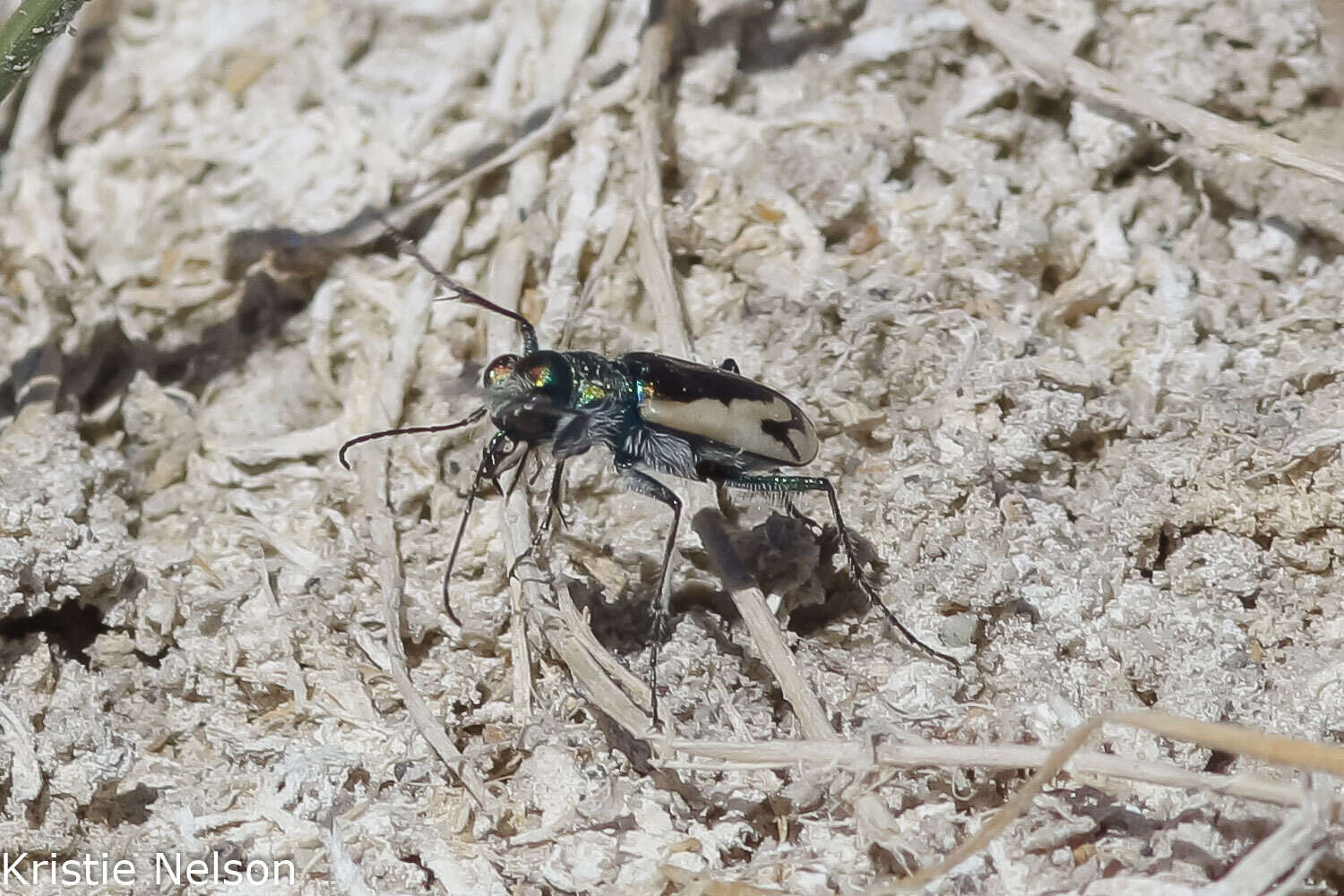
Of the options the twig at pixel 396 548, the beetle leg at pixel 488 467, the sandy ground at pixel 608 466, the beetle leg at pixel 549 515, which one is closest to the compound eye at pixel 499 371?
the beetle leg at pixel 488 467

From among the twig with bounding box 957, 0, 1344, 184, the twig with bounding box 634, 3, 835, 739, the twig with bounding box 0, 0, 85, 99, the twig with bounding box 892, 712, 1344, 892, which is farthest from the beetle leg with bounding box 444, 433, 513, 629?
the twig with bounding box 957, 0, 1344, 184

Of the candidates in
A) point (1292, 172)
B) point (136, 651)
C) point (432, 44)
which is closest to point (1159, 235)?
point (1292, 172)

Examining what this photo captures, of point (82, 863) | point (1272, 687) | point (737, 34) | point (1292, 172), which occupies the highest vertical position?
point (737, 34)

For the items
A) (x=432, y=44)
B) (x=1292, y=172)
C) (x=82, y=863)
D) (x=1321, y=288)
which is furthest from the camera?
(x=432, y=44)

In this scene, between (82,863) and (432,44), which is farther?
(432,44)

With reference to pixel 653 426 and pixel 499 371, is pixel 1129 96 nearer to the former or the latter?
pixel 653 426

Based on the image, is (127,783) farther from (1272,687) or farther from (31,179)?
(1272,687)

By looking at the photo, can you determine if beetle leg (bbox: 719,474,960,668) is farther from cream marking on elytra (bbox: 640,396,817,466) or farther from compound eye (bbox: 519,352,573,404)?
compound eye (bbox: 519,352,573,404)
